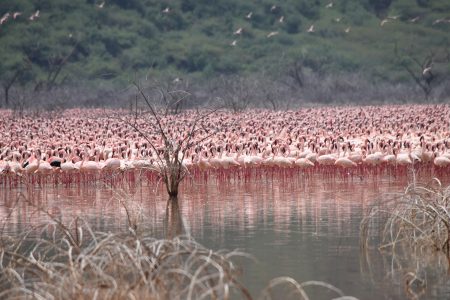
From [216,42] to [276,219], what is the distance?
178 ft

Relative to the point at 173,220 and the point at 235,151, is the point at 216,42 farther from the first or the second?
the point at 173,220

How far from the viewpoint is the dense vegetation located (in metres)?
63.3

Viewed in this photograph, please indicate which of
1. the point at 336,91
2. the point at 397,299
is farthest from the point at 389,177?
the point at 336,91

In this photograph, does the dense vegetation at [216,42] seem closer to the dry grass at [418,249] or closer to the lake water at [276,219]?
the lake water at [276,219]

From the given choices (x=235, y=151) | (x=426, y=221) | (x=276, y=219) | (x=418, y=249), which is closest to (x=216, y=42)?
(x=235, y=151)

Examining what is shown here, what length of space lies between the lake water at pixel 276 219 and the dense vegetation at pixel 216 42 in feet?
128

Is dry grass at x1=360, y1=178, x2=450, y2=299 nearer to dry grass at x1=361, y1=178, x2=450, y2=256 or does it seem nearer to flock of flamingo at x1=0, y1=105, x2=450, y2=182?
dry grass at x1=361, y1=178, x2=450, y2=256

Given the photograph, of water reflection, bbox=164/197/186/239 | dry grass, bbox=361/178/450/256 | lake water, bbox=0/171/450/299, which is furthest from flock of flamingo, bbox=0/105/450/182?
dry grass, bbox=361/178/450/256

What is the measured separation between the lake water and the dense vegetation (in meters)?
38.9

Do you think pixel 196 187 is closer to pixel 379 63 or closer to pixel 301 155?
pixel 301 155

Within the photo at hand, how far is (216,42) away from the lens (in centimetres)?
6900

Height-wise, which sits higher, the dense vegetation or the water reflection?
the dense vegetation

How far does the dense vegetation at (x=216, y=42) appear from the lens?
208 feet

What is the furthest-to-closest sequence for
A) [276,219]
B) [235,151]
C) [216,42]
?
1. [216,42]
2. [235,151]
3. [276,219]
